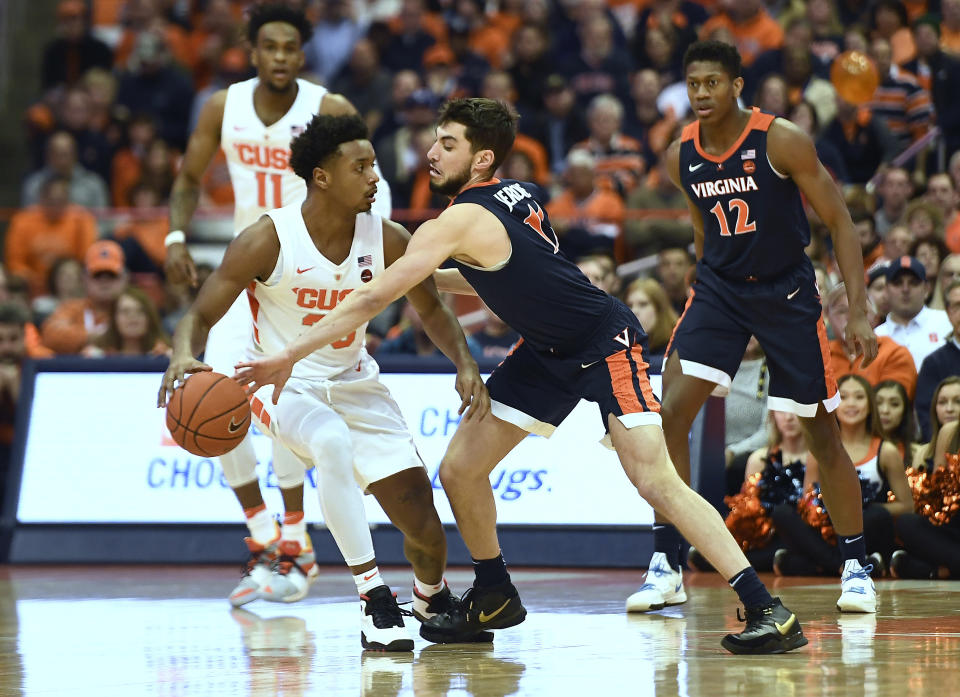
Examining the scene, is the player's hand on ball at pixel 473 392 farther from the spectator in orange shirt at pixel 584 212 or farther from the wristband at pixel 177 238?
the spectator in orange shirt at pixel 584 212

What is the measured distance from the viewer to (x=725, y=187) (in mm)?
6293

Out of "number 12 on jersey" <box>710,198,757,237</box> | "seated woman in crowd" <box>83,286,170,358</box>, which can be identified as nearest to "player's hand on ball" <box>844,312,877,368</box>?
"number 12 on jersey" <box>710,198,757,237</box>

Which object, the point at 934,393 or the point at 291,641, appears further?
the point at 934,393

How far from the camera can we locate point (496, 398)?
18.8ft

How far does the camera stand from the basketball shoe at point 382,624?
17.8 feet

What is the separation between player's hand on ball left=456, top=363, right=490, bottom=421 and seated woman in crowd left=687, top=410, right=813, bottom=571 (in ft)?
9.42

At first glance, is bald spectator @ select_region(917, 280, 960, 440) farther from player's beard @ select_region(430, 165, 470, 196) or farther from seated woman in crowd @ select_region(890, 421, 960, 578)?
player's beard @ select_region(430, 165, 470, 196)

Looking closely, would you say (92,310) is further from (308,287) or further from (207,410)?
(207,410)

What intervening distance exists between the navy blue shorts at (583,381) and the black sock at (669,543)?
116 centimetres

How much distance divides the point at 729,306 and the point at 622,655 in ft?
6.20

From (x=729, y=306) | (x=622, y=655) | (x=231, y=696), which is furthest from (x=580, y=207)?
(x=231, y=696)

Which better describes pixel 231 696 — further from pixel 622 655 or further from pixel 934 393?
pixel 934 393

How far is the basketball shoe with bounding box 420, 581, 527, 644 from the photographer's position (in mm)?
5688

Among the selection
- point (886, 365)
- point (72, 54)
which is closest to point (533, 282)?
point (886, 365)
